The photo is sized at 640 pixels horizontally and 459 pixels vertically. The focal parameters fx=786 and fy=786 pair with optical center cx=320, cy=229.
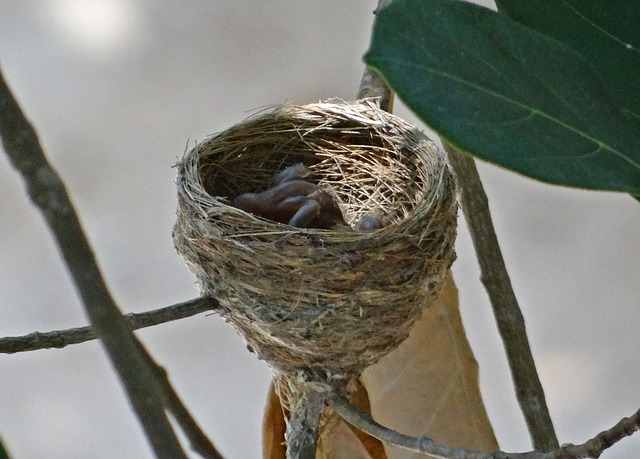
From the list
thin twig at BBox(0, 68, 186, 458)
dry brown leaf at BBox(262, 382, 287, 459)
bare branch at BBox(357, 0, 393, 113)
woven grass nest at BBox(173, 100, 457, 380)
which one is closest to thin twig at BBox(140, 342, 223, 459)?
thin twig at BBox(0, 68, 186, 458)

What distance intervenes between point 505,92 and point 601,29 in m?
0.13

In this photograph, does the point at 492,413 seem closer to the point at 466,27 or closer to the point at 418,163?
the point at 418,163

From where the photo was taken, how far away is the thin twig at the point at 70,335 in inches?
25.1

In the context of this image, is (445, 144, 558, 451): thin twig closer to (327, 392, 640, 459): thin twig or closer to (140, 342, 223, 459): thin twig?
(327, 392, 640, 459): thin twig

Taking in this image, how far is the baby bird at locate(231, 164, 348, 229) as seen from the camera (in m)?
1.10

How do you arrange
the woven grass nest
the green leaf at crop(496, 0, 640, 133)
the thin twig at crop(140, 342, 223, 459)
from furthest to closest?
the woven grass nest < the green leaf at crop(496, 0, 640, 133) < the thin twig at crop(140, 342, 223, 459)

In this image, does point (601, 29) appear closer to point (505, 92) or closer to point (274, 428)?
point (505, 92)

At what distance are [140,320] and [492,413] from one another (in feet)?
3.78

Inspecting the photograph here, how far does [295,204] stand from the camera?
1.13 meters

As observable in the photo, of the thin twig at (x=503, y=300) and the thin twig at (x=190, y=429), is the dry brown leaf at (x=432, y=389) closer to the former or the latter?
the thin twig at (x=503, y=300)

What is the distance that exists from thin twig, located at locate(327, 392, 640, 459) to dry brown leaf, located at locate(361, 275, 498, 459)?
8.6 inches

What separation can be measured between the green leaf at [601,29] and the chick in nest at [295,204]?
61 cm

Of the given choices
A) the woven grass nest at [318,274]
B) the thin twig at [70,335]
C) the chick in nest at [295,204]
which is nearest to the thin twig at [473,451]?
the woven grass nest at [318,274]

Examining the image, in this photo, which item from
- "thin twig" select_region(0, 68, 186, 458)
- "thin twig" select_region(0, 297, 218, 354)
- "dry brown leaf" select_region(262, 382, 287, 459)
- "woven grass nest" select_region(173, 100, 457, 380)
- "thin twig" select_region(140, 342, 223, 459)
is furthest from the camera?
"dry brown leaf" select_region(262, 382, 287, 459)
